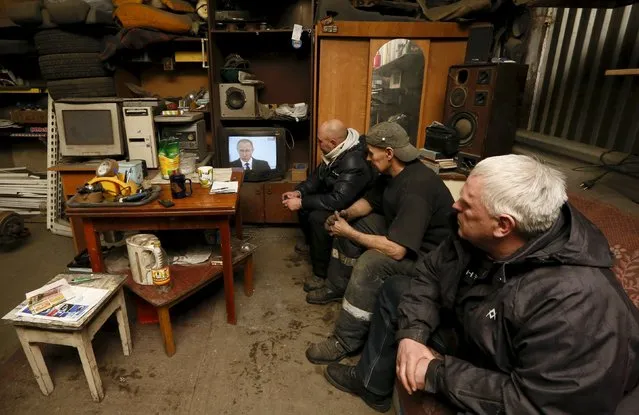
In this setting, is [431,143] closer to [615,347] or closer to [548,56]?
[548,56]

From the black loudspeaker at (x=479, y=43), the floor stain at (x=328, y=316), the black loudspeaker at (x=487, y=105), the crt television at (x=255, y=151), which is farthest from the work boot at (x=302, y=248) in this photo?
the black loudspeaker at (x=479, y=43)

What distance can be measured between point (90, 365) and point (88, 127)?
6.50 feet

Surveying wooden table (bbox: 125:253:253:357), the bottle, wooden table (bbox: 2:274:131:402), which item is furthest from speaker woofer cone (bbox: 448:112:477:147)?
wooden table (bbox: 2:274:131:402)

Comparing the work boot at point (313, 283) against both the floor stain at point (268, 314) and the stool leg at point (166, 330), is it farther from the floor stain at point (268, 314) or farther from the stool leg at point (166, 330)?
the stool leg at point (166, 330)

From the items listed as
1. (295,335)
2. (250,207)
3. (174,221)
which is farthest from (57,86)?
(295,335)

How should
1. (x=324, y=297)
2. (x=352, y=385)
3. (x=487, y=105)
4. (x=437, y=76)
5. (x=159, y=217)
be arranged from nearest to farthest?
(x=352, y=385) < (x=159, y=217) < (x=324, y=297) < (x=487, y=105) < (x=437, y=76)

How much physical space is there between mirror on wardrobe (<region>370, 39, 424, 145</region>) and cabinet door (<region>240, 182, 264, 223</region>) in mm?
1146

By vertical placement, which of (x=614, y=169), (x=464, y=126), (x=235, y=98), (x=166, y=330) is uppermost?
(x=235, y=98)

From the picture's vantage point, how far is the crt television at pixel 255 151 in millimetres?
3178

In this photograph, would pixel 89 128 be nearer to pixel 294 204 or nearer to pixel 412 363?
pixel 294 204

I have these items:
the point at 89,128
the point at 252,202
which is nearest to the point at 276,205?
the point at 252,202

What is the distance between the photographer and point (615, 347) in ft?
2.72

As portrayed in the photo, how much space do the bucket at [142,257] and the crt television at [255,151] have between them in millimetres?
1509

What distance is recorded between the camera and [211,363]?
1.84 metres
